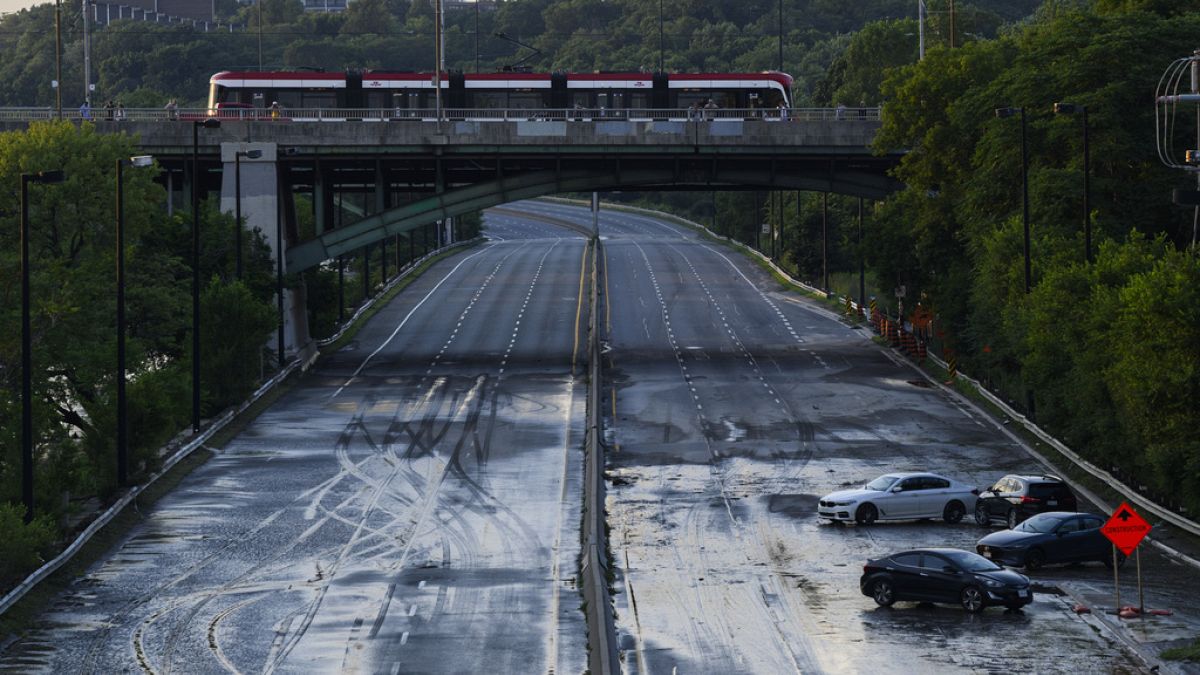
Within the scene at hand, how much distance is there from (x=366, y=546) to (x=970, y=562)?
14427 mm

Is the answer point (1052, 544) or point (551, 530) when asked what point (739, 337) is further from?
point (1052, 544)

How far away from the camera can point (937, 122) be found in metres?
77.1

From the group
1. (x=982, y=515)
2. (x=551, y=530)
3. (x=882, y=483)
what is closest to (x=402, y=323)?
(x=551, y=530)

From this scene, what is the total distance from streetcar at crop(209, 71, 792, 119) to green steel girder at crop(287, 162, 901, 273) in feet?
9.94

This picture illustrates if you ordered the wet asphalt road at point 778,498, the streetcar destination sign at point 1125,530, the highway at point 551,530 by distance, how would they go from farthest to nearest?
the streetcar destination sign at point 1125,530 < the highway at point 551,530 < the wet asphalt road at point 778,498

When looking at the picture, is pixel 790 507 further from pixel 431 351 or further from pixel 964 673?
pixel 431 351

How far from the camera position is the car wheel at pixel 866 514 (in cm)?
4419

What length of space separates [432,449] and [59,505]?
53.5 feet

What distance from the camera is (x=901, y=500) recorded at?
44.8 m

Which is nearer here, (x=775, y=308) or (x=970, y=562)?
(x=970, y=562)

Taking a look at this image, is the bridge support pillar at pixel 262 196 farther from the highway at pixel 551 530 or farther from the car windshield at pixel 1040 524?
the car windshield at pixel 1040 524

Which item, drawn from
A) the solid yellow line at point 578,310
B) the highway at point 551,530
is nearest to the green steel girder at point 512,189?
the highway at point 551,530

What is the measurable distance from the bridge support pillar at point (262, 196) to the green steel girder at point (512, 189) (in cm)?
195

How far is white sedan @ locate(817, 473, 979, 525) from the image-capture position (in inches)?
1738
